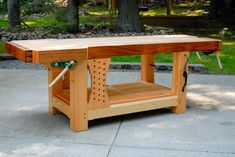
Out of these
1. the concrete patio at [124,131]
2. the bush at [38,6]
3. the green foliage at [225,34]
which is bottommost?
the concrete patio at [124,131]

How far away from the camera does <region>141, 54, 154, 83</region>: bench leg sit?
5.40 m

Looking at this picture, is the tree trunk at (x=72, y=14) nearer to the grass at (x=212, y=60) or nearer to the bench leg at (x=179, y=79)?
the grass at (x=212, y=60)

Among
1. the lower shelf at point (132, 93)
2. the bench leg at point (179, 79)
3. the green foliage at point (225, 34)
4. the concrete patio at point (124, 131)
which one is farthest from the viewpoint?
the green foliage at point (225, 34)

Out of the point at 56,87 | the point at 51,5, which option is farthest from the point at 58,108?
the point at 51,5

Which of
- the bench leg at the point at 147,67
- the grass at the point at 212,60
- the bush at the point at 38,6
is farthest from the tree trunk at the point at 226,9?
the bench leg at the point at 147,67

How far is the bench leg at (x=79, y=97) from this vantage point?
3957 mm

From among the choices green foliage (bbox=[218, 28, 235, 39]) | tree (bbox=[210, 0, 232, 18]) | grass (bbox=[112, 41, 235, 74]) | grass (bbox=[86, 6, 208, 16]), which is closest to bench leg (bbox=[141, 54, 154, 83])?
grass (bbox=[112, 41, 235, 74])

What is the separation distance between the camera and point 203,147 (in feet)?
12.2

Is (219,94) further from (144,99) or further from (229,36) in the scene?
(229,36)

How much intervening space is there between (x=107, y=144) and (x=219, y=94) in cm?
254

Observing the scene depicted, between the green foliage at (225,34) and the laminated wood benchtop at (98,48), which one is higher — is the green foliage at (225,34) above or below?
below

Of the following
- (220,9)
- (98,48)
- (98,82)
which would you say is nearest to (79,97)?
(98,82)

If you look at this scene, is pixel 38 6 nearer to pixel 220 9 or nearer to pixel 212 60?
pixel 220 9

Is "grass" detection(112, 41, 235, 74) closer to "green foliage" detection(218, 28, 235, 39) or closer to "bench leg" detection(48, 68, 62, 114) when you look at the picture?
"green foliage" detection(218, 28, 235, 39)
